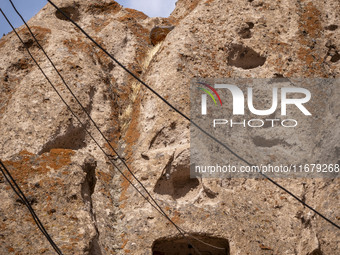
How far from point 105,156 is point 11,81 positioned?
4038 mm

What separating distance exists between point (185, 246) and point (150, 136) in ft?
8.87

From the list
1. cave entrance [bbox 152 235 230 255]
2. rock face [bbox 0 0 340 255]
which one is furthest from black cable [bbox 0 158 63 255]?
cave entrance [bbox 152 235 230 255]

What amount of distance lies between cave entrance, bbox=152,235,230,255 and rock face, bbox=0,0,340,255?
0.13 ft

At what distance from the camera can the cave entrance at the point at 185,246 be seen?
10.2 m

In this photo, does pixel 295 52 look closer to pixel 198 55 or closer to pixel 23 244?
pixel 198 55

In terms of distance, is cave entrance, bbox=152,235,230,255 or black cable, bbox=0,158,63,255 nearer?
black cable, bbox=0,158,63,255

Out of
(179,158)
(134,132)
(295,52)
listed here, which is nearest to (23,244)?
(179,158)

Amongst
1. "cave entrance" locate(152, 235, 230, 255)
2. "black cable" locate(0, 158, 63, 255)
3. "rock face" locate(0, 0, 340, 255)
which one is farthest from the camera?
"cave entrance" locate(152, 235, 230, 255)

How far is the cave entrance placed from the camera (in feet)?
33.5

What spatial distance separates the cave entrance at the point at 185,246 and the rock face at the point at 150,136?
0.04 m

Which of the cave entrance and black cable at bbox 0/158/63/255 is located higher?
black cable at bbox 0/158/63/255

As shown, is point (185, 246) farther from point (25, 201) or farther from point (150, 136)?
point (25, 201)

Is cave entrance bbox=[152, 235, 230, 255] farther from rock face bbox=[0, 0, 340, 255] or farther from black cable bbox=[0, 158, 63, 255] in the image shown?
black cable bbox=[0, 158, 63, 255]

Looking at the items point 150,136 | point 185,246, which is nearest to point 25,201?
point 185,246
